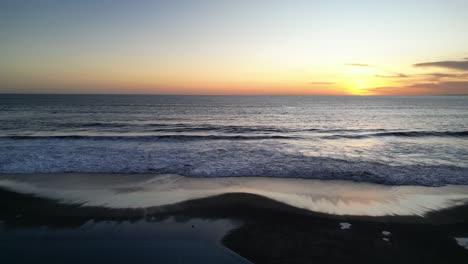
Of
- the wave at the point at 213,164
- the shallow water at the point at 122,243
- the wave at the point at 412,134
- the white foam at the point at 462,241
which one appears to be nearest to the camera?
the shallow water at the point at 122,243

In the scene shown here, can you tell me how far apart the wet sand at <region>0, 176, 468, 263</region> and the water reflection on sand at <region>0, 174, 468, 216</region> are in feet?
0.90

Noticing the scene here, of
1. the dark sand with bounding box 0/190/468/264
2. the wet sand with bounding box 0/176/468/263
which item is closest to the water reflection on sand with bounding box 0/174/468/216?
the wet sand with bounding box 0/176/468/263

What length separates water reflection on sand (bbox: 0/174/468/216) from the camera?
832 centimetres

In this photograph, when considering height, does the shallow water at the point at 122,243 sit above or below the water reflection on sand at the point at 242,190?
above

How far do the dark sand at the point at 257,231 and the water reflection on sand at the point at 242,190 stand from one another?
53 cm

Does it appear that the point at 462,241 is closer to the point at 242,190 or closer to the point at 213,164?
the point at 242,190

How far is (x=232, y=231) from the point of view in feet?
21.6

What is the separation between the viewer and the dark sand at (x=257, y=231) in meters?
5.45

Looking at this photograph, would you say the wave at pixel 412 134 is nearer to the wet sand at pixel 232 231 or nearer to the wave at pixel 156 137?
the wave at pixel 156 137

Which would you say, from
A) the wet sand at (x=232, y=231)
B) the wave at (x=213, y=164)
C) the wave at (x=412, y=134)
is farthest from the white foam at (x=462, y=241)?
the wave at (x=412, y=134)

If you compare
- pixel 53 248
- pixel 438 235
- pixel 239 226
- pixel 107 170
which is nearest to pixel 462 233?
pixel 438 235

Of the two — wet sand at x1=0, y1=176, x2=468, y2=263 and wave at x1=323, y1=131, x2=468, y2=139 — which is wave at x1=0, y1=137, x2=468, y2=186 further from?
wave at x1=323, y1=131, x2=468, y2=139

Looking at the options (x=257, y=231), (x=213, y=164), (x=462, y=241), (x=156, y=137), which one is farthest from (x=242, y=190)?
(x=156, y=137)

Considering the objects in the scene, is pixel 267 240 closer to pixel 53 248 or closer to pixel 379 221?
pixel 379 221
